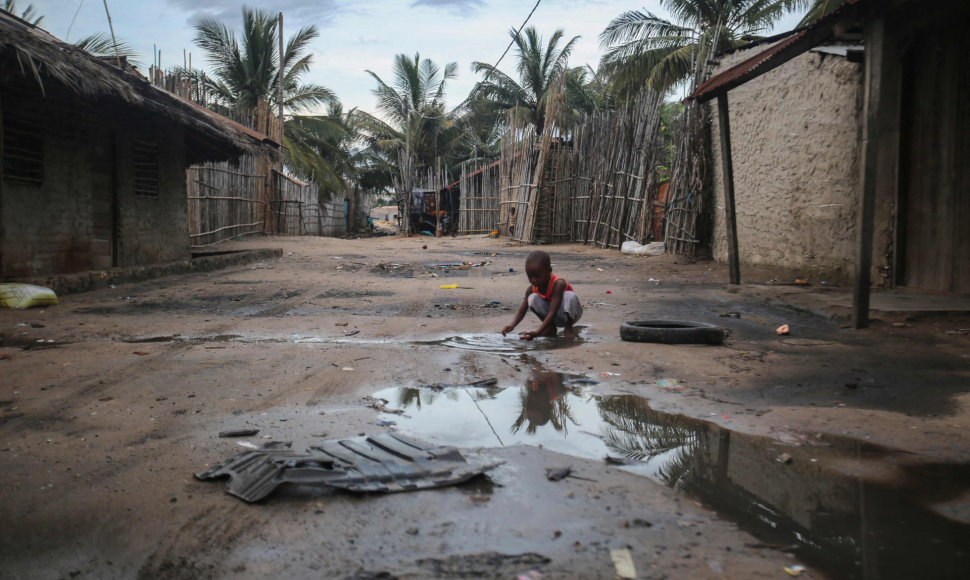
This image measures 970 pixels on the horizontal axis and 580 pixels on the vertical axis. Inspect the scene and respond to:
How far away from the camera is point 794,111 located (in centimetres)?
817

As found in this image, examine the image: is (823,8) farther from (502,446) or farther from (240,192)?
(240,192)

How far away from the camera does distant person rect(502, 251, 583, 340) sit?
16.3ft

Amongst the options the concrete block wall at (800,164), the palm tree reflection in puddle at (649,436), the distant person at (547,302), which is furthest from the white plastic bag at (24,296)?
the concrete block wall at (800,164)

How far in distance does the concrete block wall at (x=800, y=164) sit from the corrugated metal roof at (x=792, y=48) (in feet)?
4.64

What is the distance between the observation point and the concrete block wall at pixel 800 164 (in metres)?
7.14

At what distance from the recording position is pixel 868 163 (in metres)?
4.87

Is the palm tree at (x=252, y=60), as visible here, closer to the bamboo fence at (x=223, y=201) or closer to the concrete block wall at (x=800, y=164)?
the bamboo fence at (x=223, y=201)

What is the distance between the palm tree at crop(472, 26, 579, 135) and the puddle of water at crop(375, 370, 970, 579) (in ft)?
89.4

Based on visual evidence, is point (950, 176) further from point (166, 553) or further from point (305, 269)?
point (305, 269)

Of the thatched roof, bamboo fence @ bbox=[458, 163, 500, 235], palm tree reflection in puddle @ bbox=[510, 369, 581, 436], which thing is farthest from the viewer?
bamboo fence @ bbox=[458, 163, 500, 235]

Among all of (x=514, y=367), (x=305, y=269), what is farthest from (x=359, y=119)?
(x=514, y=367)

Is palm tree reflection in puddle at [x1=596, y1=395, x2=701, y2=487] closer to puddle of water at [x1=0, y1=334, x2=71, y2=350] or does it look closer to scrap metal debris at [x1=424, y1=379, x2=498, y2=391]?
scrap metal debris at [x1=424, y1=379, x2=498, y2=391]

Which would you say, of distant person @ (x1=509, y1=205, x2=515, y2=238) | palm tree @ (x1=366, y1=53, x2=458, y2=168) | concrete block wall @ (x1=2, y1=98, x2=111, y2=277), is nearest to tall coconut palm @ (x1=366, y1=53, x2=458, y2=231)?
palm tree @ (x1=366, y1=53, x2=458, y2=168)

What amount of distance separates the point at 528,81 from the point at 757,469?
99.9 ft
